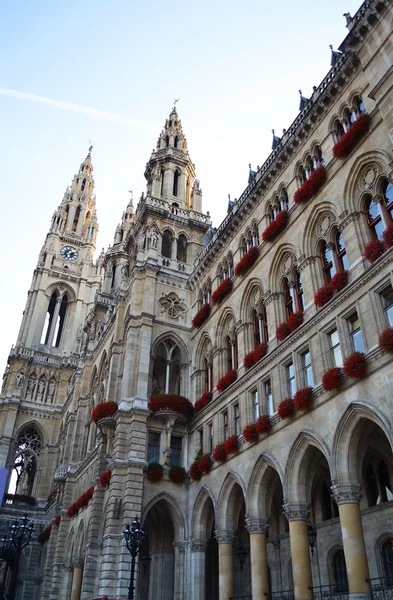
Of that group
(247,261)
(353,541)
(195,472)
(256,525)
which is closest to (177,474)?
(195,472)

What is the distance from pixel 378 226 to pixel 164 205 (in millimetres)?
26209

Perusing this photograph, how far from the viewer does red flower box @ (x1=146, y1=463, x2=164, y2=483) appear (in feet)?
102

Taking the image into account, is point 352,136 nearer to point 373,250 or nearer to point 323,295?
point 373,250

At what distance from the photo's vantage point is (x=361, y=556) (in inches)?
707

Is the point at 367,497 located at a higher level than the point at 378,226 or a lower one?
lower

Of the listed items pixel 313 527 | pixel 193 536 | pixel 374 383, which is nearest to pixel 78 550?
pixel 193 536

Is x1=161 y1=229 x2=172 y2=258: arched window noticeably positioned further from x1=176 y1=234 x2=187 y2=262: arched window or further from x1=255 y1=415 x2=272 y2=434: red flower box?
x1=255 y1=415 x2=272 y2=434: red flower box

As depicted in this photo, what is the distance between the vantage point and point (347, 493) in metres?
19.0

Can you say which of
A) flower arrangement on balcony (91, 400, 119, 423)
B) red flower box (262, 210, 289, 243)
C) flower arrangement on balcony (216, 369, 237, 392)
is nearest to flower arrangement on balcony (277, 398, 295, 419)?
flower arrangement on balcony (216, 369, 237, 392)


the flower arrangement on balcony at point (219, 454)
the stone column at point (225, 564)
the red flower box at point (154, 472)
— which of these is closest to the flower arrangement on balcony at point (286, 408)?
the flower arrangement on balcony at point (219, 454)

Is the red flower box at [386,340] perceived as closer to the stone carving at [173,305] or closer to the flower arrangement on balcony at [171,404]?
the flower arrangement on balcony at [171,404]

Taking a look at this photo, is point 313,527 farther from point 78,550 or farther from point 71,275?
point 71,275

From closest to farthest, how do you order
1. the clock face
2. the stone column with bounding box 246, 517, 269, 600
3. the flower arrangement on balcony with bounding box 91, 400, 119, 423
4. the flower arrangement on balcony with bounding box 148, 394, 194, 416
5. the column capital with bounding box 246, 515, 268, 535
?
the stone column with bounding box 246, 517, 269, 600 → the column capital with bounding box 246, 515, 268, 535 → the flower arrangement on balcony with bounding box 148, 394, 194, 416 → the flower arrangement on balcony with bounding box 91, 400, 119, 423 → the clock face

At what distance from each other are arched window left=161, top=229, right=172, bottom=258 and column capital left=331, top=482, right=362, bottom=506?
1095 inches
